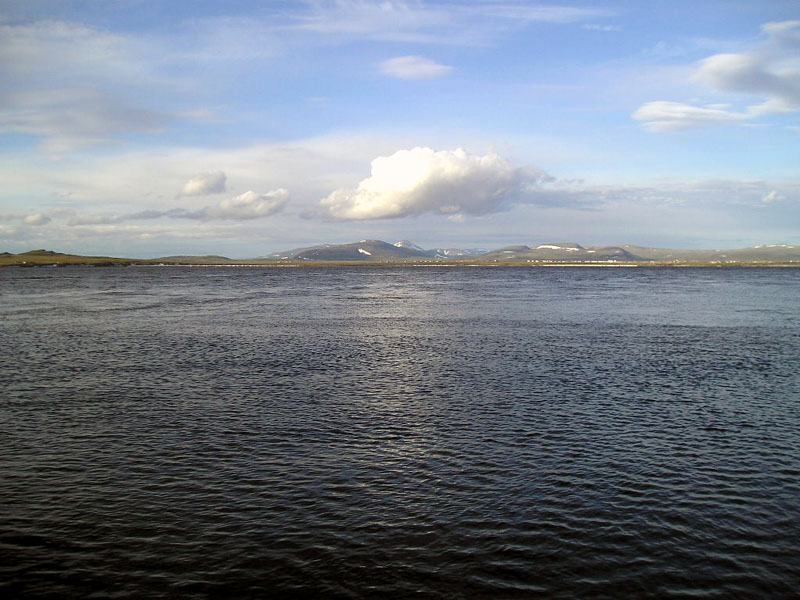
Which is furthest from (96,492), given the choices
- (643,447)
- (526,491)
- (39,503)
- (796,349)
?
(796,349)

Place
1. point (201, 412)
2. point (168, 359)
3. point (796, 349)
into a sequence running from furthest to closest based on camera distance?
point (796, 349)
point (168, 359)
point (201, 412)

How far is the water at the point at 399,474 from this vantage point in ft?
43.5

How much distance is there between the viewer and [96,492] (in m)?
17.2

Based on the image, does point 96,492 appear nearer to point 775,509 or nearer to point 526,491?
point 526,491

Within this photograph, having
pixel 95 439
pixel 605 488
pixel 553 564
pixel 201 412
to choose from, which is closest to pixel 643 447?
pixel 605 488

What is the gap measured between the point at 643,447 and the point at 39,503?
19.5m

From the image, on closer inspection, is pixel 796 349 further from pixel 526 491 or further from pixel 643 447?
pixel 526 491

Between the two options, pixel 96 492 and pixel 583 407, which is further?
pixel 583 407

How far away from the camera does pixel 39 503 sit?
647 inches

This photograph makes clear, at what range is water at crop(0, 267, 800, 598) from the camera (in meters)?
13.2

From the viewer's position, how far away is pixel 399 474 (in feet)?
61.3

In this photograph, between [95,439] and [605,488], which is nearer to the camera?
[605,488]

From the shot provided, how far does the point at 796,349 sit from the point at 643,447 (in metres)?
30.2

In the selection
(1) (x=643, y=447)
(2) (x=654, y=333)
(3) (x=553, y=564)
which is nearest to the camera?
(3) (x=553, y=564)
